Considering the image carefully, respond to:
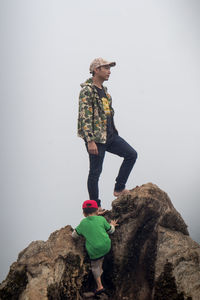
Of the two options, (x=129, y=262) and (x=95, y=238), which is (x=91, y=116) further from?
(x=129, y=262)

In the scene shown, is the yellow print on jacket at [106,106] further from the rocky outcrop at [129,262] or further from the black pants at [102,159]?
the rocky outcrop at [129,262]

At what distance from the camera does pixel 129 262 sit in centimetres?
743

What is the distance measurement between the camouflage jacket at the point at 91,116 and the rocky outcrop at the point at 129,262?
2.56m

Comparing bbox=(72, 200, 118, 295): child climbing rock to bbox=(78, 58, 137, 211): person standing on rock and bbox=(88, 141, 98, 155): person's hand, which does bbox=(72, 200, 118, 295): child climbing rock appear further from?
bbox=(88, 141, 98, 155): person's hand

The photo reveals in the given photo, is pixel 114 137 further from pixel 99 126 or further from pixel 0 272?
pixel 0 272

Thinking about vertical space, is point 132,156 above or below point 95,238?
above

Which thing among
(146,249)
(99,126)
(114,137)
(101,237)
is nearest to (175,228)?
(146,249)

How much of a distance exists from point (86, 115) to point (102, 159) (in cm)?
159

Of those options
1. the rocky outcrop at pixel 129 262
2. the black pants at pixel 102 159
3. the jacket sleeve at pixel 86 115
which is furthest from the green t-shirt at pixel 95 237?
the jacket sleeve at pixel 86 115

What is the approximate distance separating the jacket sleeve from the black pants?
0.64 metres

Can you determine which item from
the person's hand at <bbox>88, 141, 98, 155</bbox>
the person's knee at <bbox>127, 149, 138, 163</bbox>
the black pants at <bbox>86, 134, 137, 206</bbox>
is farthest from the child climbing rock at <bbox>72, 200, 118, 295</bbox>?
the person's knee at <bbox>127, 149, 138, 163</bbox>

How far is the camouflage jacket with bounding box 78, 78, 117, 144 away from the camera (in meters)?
7.33

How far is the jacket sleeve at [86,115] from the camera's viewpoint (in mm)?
Result: 7214

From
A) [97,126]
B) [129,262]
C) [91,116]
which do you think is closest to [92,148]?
[97,126]
